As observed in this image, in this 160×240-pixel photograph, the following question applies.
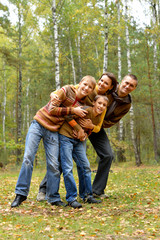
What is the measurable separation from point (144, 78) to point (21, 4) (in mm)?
12041

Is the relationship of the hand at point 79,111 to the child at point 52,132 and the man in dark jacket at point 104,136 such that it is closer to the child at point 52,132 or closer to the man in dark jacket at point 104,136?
the child at point 52,132

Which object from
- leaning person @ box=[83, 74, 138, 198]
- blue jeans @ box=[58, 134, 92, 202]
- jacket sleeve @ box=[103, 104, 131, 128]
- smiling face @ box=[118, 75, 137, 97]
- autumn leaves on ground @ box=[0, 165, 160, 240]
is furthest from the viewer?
jacket sleeve @ box=[103, 104, 131, 128]

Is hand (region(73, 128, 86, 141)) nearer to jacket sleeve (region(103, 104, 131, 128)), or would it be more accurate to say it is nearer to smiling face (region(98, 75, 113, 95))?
jacket sleeve (region(103, 104, 131, 128))

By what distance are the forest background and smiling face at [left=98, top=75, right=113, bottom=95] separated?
22.5ft

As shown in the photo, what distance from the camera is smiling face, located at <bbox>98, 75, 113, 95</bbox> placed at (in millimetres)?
4918

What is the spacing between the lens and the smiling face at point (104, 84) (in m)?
4.92

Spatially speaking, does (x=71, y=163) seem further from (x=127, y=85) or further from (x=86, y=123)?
(x=127, y=85)

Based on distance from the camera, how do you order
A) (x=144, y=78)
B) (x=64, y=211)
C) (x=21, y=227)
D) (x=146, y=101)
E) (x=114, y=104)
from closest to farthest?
(x=21, y=227)
(x=64, y=211)
(x=114, y=104)
(x=144, y=78)
(x=146, y=101)

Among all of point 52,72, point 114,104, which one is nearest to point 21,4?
point 52,72

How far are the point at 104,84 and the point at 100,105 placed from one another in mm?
418

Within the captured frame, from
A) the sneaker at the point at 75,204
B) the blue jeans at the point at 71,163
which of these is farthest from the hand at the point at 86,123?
the sneaker at the point at 75,204

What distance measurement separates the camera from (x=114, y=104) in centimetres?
533

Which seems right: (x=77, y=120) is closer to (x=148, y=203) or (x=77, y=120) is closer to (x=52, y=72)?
(x=148, y=203)

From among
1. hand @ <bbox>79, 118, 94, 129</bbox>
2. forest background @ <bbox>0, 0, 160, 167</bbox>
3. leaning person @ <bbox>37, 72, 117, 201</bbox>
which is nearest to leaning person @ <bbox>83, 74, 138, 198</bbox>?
leaning person @ <bbox>37, 72, 117, 201</bbox>
